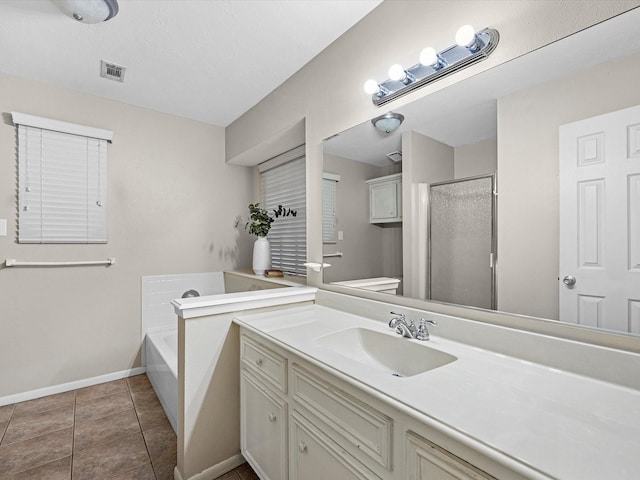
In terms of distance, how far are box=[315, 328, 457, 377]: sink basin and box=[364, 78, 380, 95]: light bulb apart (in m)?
1.19

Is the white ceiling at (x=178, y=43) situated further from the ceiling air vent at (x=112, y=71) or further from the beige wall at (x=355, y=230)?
the beige wall at (x=355, y=230)

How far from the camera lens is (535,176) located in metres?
1.09

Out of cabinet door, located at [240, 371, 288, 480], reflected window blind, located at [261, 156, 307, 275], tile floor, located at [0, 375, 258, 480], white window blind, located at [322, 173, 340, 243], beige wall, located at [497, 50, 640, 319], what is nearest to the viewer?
beige wall, located at [497, 50, 640, 319]

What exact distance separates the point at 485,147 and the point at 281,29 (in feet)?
4.55

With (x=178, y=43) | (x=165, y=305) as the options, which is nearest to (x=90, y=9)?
(x=178, y=43)

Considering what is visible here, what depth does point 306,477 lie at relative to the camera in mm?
1159

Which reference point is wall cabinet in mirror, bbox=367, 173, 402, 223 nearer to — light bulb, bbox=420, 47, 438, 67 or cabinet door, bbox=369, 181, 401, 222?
cabinet door, bbox=369, 181, 401, 222

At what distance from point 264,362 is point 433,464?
85 cm

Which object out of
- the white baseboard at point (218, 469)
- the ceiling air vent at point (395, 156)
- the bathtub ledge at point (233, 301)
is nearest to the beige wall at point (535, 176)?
the ceiling air vent at point (395, 156)

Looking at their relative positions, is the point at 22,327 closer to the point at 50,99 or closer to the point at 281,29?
the point at 50,99

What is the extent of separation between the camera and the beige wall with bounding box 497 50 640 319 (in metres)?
0.98

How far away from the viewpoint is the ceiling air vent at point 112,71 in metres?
2.20

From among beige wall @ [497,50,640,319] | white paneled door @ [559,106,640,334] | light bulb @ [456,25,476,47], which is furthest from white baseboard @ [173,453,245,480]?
light bulb @ [456,25,476,47]

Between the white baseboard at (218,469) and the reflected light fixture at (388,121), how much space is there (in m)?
1.91
